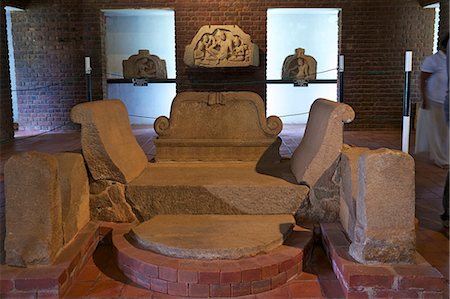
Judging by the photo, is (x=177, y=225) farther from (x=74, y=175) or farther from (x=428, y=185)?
(x=428, y=185)

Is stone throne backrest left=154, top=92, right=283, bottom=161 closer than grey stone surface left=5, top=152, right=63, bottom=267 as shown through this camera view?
No

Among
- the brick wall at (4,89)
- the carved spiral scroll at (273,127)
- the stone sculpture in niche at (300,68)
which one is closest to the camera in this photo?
the carved spiral scroll at (273,127)

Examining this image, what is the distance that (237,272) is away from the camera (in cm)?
268

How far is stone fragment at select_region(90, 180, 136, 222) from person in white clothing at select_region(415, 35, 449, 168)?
2.56m

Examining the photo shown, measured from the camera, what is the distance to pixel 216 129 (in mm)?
4512

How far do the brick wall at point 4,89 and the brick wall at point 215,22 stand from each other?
113 centimetres

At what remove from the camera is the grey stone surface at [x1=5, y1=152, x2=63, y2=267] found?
2.71m

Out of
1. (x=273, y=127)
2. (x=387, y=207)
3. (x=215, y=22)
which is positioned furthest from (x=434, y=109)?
(x=215, y=22)

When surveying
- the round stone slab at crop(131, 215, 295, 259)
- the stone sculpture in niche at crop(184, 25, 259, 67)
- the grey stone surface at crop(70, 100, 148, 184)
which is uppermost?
the stone sculpture in niche at crop(184, 25, 259, 67)

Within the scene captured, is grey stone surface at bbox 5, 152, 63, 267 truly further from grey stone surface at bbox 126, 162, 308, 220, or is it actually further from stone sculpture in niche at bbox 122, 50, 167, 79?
stone sculpture in niche at bbox 122, 50, 167, 79

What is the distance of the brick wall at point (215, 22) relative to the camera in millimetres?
9250

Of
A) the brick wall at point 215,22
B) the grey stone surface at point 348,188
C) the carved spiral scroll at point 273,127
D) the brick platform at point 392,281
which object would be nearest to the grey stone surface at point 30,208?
the brick platform at point 392,281

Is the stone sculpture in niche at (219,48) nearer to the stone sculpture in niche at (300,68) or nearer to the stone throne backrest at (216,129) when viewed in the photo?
the stone sculpture in niche at (300,68)

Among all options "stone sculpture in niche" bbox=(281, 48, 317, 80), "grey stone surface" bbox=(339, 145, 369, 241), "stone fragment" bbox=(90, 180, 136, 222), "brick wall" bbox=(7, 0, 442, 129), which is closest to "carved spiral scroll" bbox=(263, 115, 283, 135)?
"grey stone surface" bbox=(339, 145, 369, 241)
